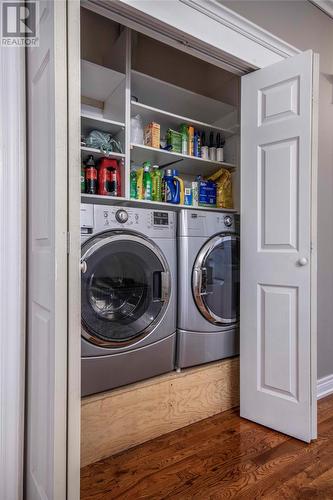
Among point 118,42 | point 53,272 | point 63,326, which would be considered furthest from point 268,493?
point 118,42

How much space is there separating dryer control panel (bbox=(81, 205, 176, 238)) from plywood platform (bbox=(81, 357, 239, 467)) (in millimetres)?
775

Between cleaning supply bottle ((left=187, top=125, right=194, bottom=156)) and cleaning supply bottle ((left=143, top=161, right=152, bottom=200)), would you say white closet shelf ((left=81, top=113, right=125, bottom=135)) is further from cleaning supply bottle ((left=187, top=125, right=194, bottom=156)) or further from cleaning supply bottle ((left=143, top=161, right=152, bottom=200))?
cleaning supply bottle ((left=187, top=125, right=194, bottom=156))

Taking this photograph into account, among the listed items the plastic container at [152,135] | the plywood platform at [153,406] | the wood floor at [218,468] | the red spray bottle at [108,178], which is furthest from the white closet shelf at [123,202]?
the wood floor at [218,468]

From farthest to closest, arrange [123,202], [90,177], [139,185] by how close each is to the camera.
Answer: [139,185]
[123,202]
[90,177]

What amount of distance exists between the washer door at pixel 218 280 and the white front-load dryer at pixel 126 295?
170 mm

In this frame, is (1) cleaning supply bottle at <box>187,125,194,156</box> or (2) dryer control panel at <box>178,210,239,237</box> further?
(1) cleaning supply bottle at <box>187,125,194,156</box>

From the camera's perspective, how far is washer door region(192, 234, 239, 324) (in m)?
1.90

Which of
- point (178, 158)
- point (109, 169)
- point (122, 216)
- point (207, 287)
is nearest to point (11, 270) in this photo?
point (122, 216)

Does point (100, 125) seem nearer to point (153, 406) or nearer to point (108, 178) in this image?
point (108, 178)

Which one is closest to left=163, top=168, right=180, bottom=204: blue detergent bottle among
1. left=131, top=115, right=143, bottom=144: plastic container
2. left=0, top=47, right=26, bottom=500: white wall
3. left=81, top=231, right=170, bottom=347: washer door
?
left=131, top=115, right=143, bottom=144: plastic container

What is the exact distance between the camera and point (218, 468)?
4.72ft

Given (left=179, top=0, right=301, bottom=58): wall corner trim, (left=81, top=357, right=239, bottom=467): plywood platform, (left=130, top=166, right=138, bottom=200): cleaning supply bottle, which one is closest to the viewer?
(left=81, top=357, right=239, bottom=467): plywood platform

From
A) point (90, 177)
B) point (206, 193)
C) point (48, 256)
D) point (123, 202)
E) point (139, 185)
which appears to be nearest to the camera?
point (48, 256)

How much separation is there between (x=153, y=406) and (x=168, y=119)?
176 cm
